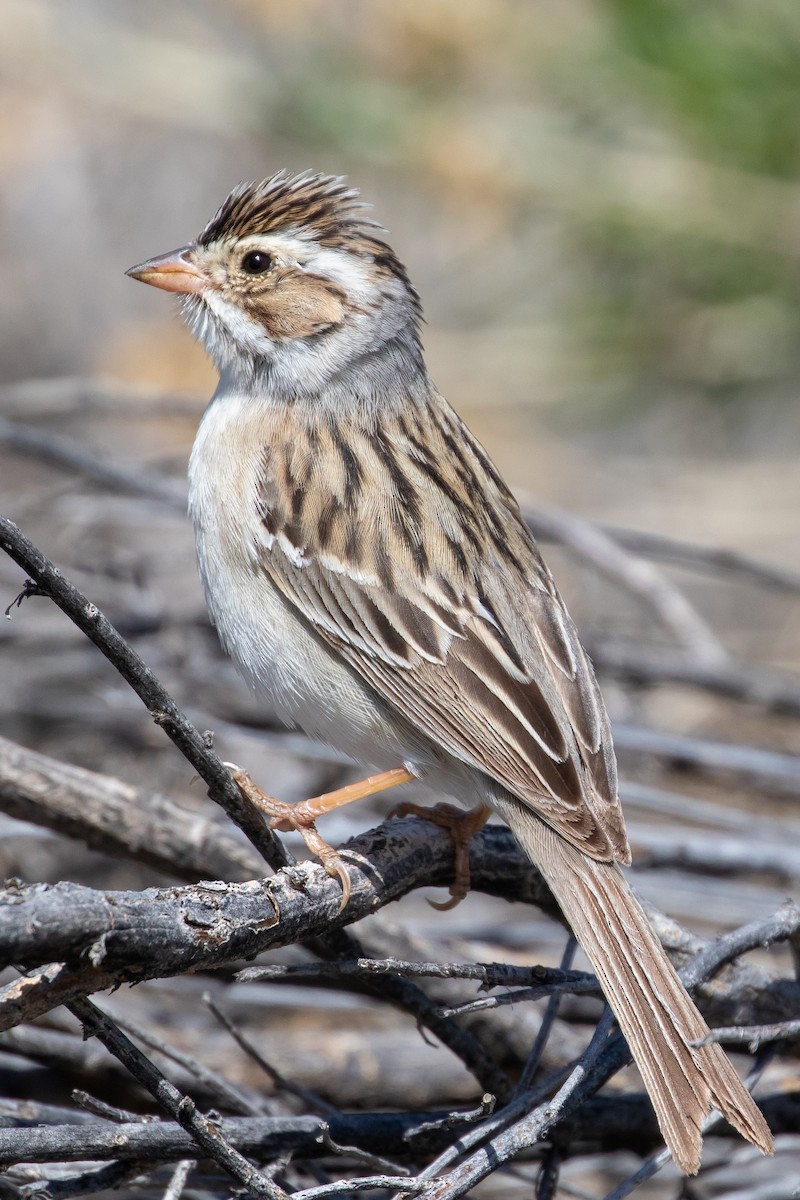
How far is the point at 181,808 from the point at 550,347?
4.84m

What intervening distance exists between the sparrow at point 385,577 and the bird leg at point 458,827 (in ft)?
0.07

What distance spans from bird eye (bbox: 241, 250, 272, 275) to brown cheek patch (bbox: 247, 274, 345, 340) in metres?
0.06

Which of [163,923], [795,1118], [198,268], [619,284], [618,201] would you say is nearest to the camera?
[163,923]

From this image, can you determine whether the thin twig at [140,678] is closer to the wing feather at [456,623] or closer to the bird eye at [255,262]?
the wing feather at [456,623]

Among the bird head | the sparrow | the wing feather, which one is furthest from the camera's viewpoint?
the bird head

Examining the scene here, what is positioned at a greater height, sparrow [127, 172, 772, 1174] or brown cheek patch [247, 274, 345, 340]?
brown cheek patch [247, 274, 345, 340]

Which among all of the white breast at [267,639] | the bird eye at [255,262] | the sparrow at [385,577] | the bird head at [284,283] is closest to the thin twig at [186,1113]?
the sparrow at [385,577]

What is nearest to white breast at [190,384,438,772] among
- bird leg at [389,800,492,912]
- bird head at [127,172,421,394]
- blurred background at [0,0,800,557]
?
bird leg at [389,800,492,912]

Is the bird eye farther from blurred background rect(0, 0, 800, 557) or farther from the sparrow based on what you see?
blurred background rect(0, 0, 800, 557)

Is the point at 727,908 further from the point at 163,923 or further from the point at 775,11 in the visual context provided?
the point at 775,11

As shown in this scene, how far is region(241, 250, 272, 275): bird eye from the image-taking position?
3.96 meters

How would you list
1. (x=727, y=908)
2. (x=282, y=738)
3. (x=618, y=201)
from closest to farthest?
(x=727, y=908), (x=282, y=738), (x=618, y=201)

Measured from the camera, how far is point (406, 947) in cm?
351

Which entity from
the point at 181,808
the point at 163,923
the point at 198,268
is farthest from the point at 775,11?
the point at 163,923
